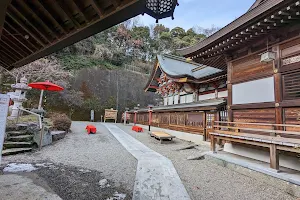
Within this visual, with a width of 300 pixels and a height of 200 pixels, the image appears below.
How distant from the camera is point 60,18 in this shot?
2.36 meters

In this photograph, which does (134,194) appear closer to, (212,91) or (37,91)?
(212,91)

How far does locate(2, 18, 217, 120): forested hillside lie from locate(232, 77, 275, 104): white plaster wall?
17151mm

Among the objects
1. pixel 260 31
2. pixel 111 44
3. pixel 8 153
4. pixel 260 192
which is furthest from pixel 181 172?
pixel 111 44

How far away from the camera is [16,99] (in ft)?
31.4

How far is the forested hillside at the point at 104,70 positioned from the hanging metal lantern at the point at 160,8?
703 inches

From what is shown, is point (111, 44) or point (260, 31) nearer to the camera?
point (260, 31)

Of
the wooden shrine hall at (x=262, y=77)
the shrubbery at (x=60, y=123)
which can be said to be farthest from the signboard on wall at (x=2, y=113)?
the shrubbery at (x=60, y=123)

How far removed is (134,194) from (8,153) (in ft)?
16.2

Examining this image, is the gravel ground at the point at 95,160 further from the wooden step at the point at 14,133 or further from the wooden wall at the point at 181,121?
the wooden wall at the point at 181,121

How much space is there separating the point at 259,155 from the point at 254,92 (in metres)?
1.96

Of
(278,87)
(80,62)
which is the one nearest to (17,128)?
(278,87)

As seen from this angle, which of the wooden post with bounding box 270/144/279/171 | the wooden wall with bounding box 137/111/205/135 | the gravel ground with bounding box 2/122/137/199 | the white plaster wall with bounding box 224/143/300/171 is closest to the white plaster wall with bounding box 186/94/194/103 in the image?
the wooden wall with bounding box 137/111/205/135

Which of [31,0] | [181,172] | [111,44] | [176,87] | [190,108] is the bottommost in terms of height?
[181,172]

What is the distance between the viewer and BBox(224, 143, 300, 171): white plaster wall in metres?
4.48
